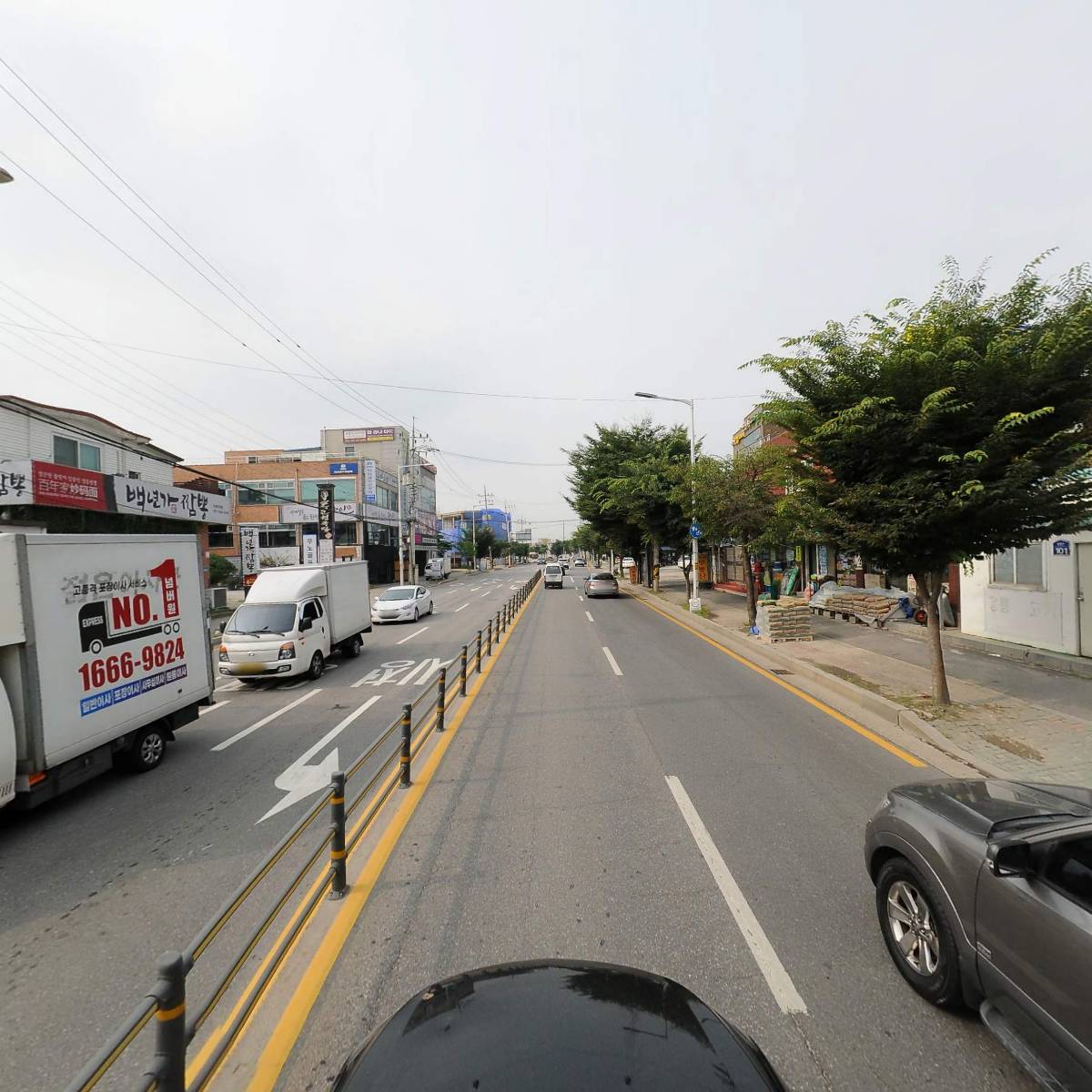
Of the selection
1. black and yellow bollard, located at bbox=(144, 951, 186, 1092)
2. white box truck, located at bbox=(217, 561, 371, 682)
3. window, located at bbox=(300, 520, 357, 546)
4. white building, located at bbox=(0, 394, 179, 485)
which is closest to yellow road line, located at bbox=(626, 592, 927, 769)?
black and yellow bollard, located at bbox=(144, 951, 186, 1092)

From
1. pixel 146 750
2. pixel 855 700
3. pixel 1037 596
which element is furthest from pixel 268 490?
pixel 1037 596

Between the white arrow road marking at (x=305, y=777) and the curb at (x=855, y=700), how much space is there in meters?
6.85

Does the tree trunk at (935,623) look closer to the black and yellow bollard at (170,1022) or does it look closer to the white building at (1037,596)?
the white building at (1037,596)

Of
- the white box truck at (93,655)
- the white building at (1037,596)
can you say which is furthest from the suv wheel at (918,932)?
the white building at (1037,596)

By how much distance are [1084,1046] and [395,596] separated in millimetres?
24444

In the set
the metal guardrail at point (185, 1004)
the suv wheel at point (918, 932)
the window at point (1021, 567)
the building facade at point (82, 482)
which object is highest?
the building facade at point (82, 482)

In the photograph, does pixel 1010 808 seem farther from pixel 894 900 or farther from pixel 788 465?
pixel 788 465

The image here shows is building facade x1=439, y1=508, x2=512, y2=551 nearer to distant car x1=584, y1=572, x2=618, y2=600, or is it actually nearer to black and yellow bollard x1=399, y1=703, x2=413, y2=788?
distant car x1=584, y1=572, x2=618, y2=600

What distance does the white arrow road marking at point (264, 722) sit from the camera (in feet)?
27.2

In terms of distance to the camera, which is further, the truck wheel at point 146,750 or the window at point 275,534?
A: the window at point 275,534

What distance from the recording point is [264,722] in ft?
30.7

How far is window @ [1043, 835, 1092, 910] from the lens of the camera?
2496mm

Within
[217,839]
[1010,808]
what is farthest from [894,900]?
[217,839]

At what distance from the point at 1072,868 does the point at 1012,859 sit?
0.87 ft
